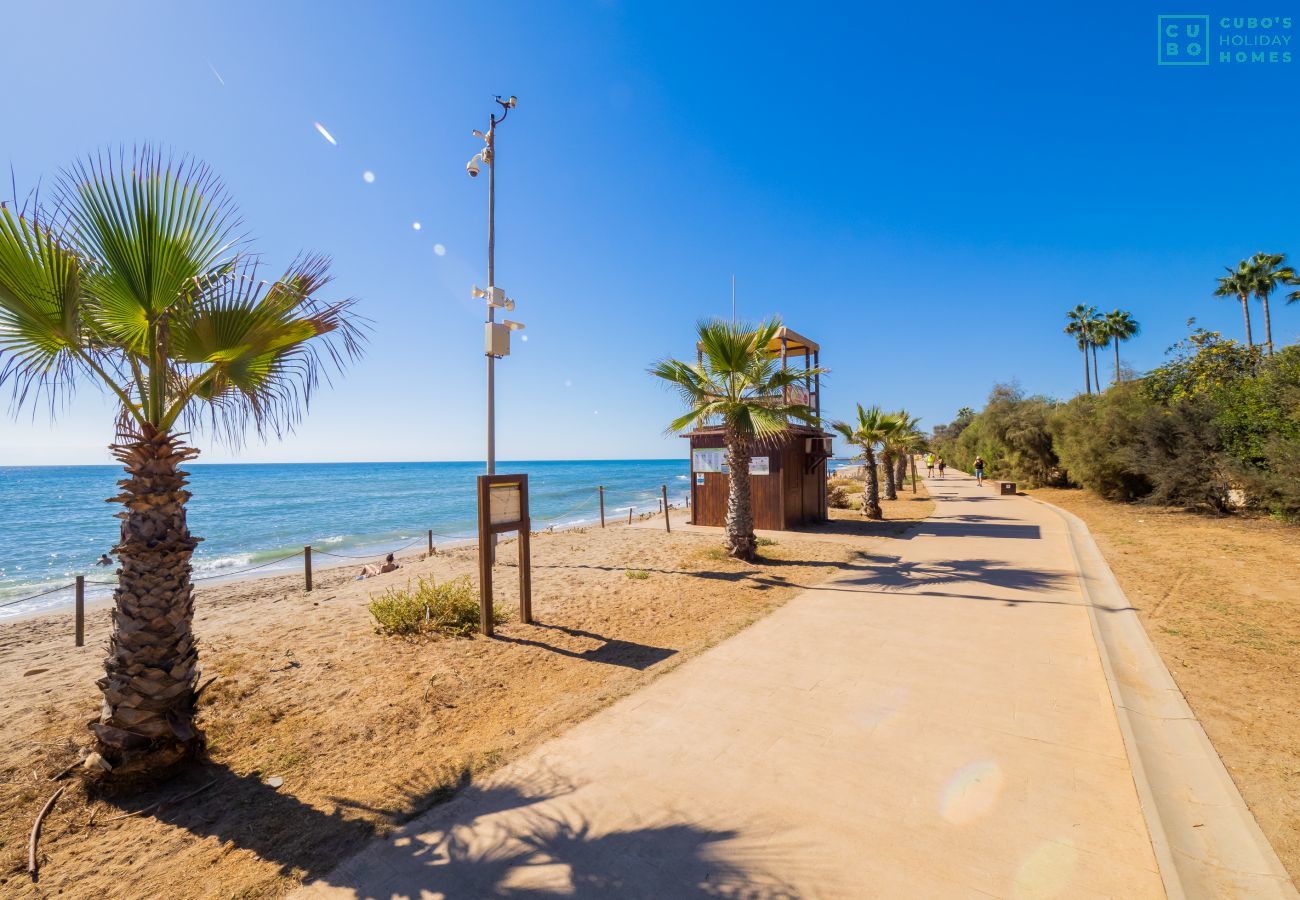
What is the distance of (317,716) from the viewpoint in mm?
4352

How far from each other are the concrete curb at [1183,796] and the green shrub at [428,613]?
625 centimetres

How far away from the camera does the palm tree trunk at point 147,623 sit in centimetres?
324

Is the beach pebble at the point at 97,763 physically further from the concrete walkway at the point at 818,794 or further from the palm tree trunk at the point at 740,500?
the palm tree trunk at the point at 740,500

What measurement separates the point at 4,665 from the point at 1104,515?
85.5 ft

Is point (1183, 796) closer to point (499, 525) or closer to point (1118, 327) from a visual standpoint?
point (499, 525)

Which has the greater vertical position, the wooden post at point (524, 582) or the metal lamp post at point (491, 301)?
the metal lamp post at point (491, 301)

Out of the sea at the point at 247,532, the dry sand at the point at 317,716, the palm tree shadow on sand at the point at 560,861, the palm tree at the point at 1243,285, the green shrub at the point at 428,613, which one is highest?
the palm tree at the point at 1243,285

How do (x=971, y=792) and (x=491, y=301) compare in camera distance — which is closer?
(x=971, y=792)

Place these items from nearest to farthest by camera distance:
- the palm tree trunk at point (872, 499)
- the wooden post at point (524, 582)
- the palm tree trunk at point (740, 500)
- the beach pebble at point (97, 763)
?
the beach pebble at point (97, 763) < the wooden post at point (524, 582) < the palm tree trunk at point (740, 500) < the palm tree trunk at point (872, 499)

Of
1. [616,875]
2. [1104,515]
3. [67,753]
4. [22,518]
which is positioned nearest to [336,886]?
[616,875]

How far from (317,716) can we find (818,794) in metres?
4.04

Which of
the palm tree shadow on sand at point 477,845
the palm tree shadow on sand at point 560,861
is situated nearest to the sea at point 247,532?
the palm tree shadow on sand at point 477,845

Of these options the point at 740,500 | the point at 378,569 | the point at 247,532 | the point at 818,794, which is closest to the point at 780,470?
the point at 740,500

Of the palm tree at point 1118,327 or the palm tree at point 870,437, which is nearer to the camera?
the palm tree at point 870,437
